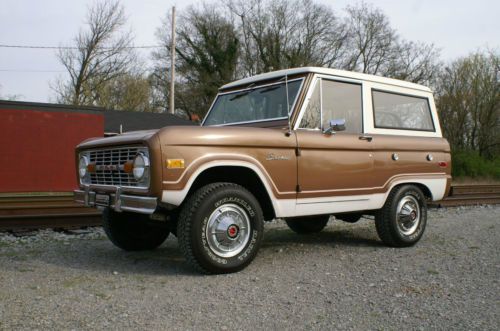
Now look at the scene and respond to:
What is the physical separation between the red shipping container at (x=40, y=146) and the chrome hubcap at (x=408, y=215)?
13260 mm

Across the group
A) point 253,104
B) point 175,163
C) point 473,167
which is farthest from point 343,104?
point 473,167

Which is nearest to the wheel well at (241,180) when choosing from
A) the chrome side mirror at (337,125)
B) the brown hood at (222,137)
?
the brown hood at (222,137)

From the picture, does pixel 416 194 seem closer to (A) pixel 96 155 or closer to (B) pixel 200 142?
(B) pixel 200 142

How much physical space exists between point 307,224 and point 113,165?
338cm

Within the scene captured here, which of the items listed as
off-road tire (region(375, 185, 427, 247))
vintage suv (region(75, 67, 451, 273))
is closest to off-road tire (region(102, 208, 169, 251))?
vintage suv (region(75, 67, 451, 273))

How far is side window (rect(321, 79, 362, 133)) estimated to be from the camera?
17.7 ft

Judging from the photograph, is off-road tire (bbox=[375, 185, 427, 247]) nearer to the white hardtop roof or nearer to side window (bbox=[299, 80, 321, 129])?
the white hardtop roof

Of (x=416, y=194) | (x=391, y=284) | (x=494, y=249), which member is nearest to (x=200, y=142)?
(x=391, y=284)

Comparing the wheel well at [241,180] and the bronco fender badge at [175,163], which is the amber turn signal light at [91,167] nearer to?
the wheel well at [241,180]

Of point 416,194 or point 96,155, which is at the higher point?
point 96,155

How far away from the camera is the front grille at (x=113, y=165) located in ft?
14.4

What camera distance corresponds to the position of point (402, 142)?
598 centimetres

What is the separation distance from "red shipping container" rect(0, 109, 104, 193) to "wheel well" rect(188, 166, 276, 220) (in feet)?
43.1

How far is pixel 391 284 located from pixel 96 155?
3.17m
